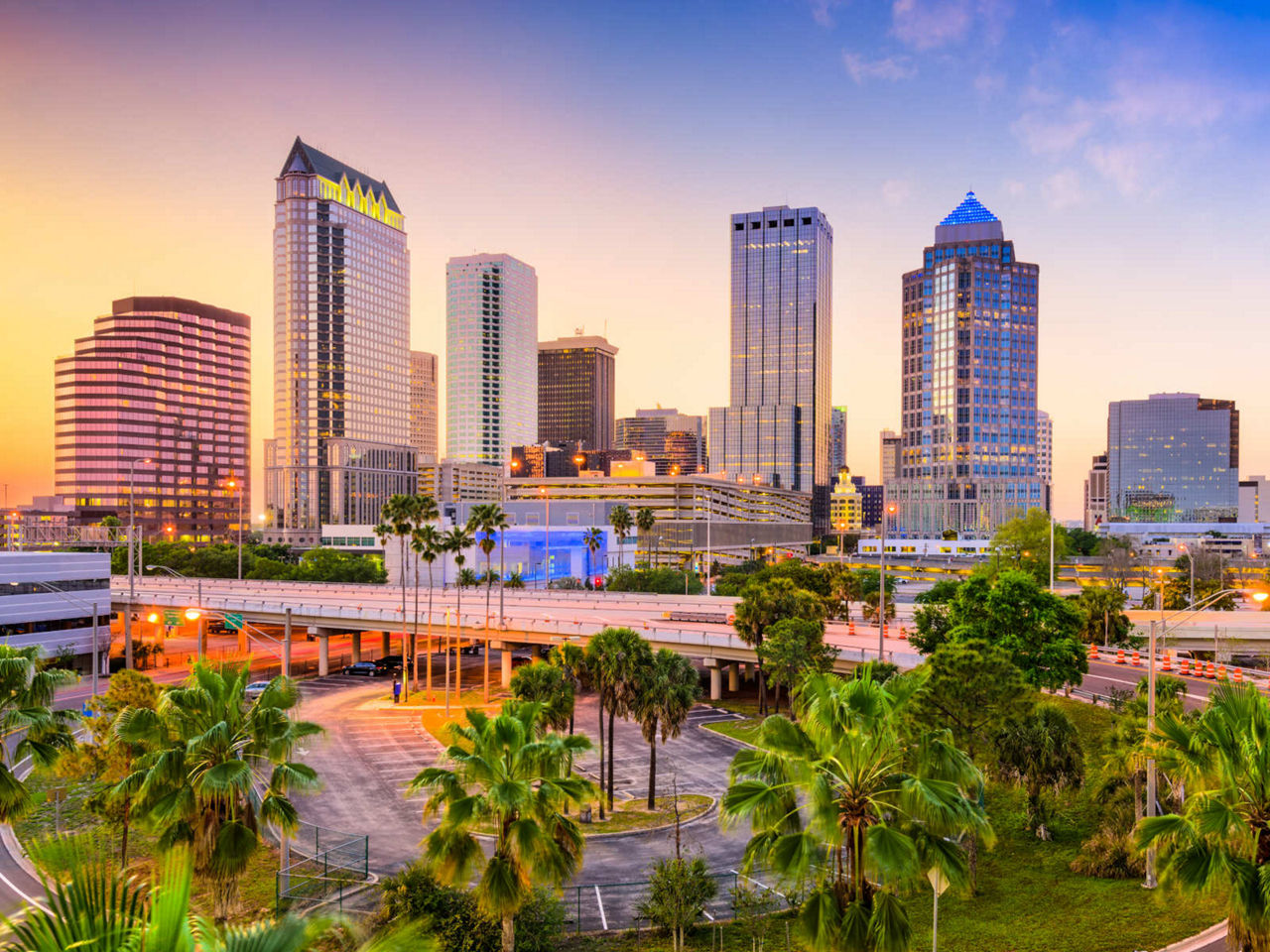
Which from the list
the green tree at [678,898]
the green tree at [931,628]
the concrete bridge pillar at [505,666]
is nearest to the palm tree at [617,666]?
the green tree at [678,898]

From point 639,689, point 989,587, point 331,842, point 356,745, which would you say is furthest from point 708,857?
point 356,745

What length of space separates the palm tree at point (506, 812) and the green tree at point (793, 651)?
3224 centimetres

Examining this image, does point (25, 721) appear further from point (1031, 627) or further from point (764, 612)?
point (764, 612)

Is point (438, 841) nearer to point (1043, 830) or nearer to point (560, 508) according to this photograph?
point (1043, 830)

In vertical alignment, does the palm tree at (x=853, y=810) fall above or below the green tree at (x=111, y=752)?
above

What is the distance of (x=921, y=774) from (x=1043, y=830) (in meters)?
18.9

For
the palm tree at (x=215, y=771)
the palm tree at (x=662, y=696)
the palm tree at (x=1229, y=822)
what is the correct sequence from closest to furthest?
the palm tree at (x=1229, y=822), the palm tree at (x=215, y=771), the palm tree at (x=662, y=696)

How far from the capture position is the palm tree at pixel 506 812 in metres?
19.4

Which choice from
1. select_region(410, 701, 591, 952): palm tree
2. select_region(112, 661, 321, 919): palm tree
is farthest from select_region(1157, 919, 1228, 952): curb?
select_region(112, 661, 321, 919): palm tree

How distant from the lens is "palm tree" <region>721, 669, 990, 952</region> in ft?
50.8

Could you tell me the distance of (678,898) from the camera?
81.4 ft

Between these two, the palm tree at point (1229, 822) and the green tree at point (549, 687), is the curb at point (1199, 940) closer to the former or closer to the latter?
the palm tree at point (1229, 822)

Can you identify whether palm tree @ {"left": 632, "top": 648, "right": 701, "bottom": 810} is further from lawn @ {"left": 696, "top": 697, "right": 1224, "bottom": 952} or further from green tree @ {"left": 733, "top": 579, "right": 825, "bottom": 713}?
green tree @ {"left": 733, "top": 579, "right": 825, "bottom": 713}

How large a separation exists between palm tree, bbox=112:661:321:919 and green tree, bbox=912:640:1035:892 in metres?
19.0
